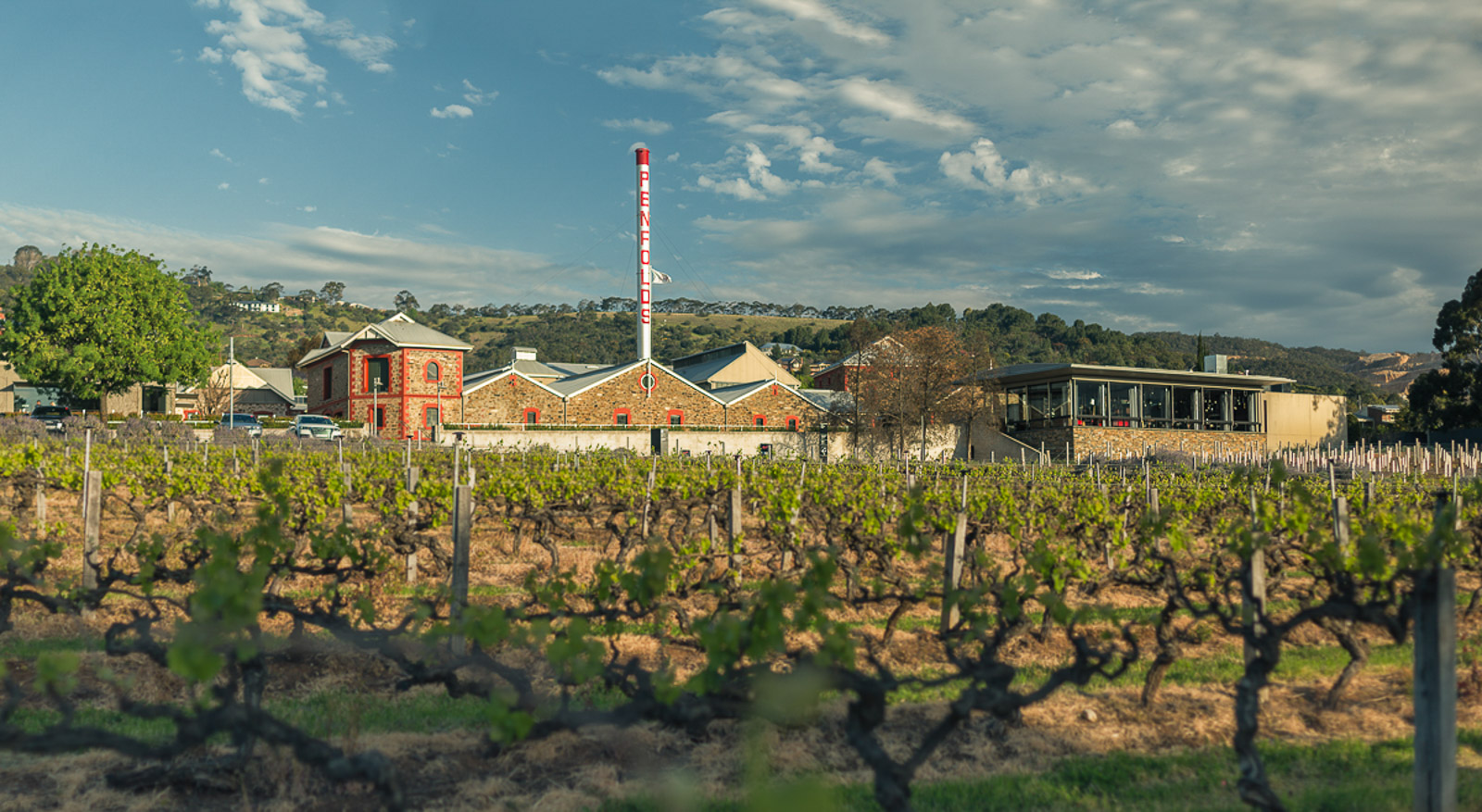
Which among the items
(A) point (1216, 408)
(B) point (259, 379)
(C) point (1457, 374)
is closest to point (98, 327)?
(B) point (259, 379)

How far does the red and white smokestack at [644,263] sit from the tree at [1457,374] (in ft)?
136

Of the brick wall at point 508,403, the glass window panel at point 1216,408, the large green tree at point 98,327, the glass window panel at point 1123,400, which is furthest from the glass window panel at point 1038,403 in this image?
the large green tree at point 98,327

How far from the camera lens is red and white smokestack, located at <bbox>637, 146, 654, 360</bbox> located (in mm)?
50594

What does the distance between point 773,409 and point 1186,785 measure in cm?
4157

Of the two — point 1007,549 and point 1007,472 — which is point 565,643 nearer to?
point 1007,549

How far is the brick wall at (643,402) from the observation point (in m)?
42.4

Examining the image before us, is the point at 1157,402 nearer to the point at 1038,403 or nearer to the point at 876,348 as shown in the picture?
the point at 1038,403

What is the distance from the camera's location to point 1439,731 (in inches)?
132

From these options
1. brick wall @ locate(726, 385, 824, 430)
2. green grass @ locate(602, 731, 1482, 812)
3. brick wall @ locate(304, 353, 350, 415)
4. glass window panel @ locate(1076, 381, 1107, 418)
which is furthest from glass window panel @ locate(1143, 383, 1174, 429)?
brick wall @ locate(304, 353, 350, 415)

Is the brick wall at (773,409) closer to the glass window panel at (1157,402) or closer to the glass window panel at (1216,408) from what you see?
the glass window panel at (1157,402)

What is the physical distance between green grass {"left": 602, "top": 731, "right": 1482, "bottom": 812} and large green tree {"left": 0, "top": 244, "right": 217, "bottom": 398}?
44974mm

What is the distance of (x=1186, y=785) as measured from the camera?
190 inches

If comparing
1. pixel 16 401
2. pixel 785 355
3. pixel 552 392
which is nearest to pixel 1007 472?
pixel 552 392

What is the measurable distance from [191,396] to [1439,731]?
73.5 metres
